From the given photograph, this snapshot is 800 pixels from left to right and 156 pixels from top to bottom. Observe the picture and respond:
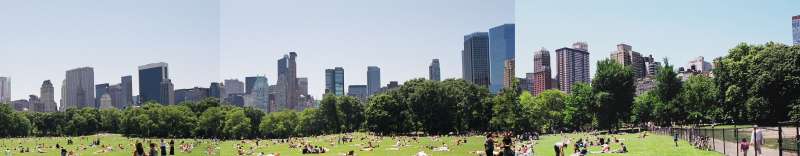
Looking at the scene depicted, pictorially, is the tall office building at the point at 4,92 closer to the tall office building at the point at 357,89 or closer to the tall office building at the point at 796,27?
the tall office building at the point at 357,89

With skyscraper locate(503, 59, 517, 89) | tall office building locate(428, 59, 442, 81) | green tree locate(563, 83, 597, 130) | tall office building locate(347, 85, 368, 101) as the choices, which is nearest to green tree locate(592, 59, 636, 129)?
green tree locate(563, 83, 597, 130)

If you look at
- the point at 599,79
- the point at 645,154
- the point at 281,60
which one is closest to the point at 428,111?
the point at 599,79

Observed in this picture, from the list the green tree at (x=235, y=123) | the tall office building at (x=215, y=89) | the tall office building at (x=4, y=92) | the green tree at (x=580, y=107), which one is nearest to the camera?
the tall office building at (x=215, y=89)

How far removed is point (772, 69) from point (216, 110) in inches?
1185

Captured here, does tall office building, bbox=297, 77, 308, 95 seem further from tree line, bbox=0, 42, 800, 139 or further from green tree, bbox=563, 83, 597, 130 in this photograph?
green tree, bbox=563, 83, 597, 130

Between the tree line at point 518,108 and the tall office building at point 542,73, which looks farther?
the tall office building at point 542,73

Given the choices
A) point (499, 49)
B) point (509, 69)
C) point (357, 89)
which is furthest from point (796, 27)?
point (499, 49)

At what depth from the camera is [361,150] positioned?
82.5 feet

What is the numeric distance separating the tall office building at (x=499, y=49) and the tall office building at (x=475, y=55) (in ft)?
0.65

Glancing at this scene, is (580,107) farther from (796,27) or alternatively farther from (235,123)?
(796,27)

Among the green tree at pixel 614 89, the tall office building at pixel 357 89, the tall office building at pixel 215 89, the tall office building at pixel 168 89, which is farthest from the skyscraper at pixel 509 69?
the green tree at pixel 614 89

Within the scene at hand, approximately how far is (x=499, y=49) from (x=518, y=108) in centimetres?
1953

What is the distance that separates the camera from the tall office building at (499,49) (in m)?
14.2

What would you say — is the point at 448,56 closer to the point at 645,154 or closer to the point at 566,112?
the point at 645,154
